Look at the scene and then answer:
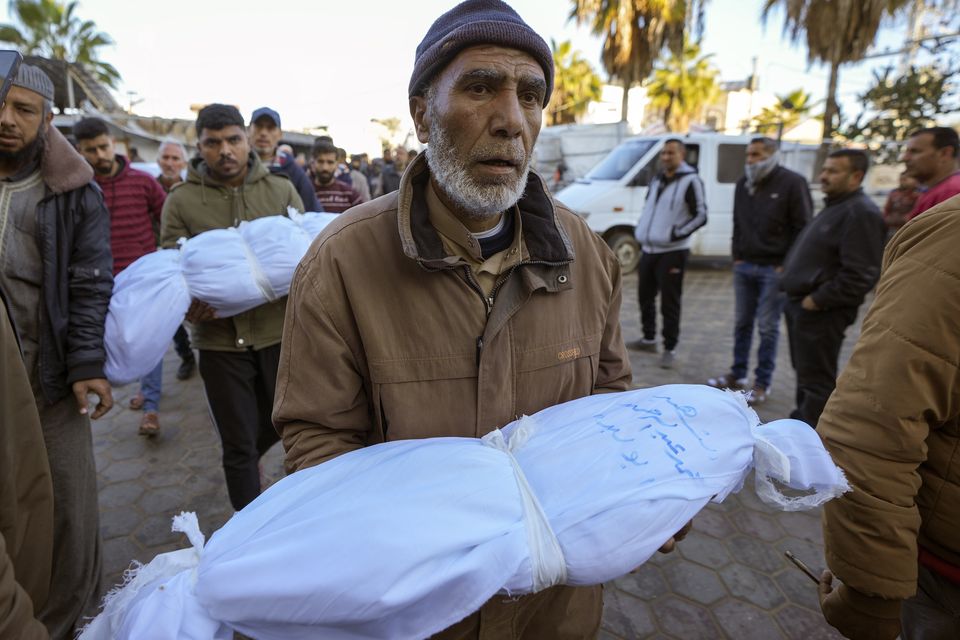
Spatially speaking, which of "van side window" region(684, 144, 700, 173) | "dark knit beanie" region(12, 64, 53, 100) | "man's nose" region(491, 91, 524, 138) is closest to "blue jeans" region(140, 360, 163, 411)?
"dark knit beanie" region(12, 64, 53, 100)

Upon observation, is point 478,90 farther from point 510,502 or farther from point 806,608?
point 806,608

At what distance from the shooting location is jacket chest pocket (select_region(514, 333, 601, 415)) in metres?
1.39

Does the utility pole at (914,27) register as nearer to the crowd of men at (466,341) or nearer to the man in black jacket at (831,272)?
the man in black jacket at (831,272)

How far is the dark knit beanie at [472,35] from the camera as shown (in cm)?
129

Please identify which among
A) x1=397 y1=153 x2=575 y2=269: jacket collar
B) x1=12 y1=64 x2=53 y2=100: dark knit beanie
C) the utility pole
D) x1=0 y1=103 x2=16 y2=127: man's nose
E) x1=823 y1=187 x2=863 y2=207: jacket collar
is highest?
the utility pole

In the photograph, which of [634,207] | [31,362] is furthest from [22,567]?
[634,207]

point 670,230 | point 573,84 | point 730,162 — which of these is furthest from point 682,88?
point 670,230

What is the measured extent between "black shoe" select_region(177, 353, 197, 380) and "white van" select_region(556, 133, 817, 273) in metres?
5.93

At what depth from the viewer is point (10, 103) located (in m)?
1.81

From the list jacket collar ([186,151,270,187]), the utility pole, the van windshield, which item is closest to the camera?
jacket collar ([186,151,270,187])

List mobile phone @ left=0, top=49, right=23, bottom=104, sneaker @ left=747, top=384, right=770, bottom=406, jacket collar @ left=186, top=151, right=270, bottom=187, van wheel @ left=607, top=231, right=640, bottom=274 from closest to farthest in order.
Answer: mobile phone @ left=0, top=49, right=23, bottom=104 < jacket collar @ left=186, top=151, right=270, bottom=187 < sneaker @ left=747, top=384, right=770, bottom=406 < van wheel @ left=607, top=231, right=640, bottom=274

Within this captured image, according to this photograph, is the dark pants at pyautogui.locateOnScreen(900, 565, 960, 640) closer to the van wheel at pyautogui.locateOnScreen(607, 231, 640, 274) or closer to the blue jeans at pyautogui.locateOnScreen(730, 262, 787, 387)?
the blue jeans at pyautogui.locateOnScreen(730, 262, 787, 387)

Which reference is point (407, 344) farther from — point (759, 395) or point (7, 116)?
point (759, 395)

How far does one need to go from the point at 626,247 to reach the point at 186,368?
702cm
